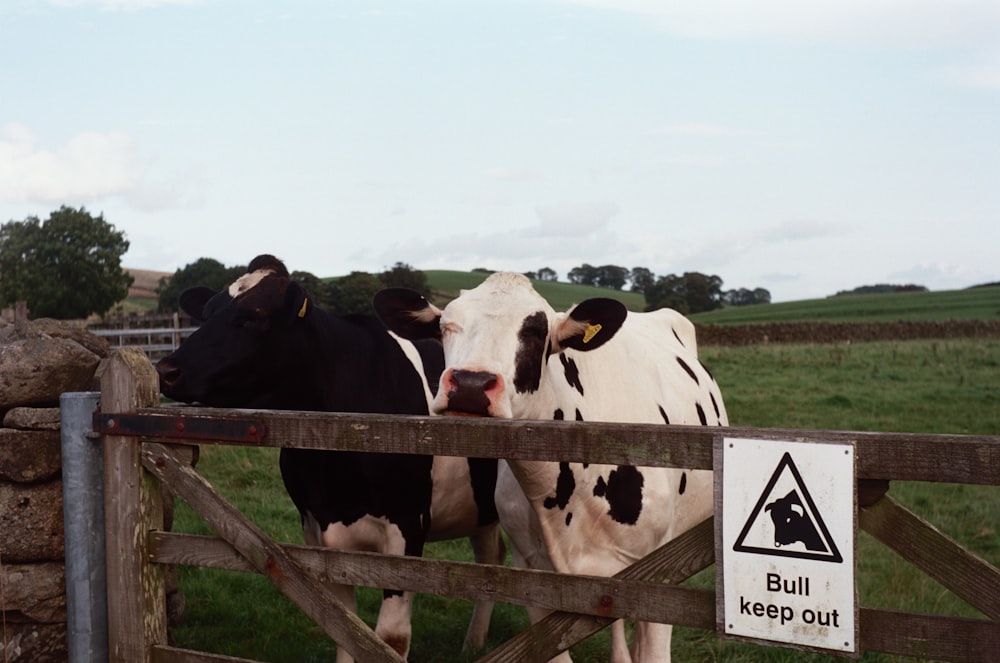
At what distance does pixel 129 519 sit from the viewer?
14.4ft

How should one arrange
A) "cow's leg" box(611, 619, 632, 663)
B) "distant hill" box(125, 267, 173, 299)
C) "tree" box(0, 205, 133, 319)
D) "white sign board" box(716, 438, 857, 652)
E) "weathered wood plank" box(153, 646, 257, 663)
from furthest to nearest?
"distant hill" box(125, 267, 173, 299), "tree" box(0, 205, 133, 319), "cow's leg" box(611, 619, 632, 663), "weathered wood plank" box(153, 646, 257, 663), "white sign board" box(716, 438, 857, 652)

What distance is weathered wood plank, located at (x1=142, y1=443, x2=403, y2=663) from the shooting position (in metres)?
3.80

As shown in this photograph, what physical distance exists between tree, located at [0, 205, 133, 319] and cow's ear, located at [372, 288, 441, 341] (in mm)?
60575

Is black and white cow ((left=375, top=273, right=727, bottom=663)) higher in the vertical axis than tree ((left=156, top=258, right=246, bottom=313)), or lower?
lower

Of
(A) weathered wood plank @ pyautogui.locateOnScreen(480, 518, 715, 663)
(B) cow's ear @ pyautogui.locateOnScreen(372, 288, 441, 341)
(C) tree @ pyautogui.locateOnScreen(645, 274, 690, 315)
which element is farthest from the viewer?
(C) tree @ pyautogui.locateOnScreen(645, 274, 690, 315)

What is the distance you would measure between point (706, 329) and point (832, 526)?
145ft

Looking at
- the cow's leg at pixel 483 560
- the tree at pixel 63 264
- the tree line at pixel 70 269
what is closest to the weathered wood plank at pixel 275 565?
the cow's leg at pixel 483 560

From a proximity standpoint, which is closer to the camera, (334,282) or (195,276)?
(334,282)

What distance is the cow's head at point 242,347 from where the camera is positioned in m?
5.44

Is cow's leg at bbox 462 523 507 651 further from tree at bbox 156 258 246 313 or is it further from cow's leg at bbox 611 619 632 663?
tree at bbox 156 258 246 313

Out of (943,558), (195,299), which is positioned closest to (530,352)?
(943,558)

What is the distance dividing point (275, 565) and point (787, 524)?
1.99 meters

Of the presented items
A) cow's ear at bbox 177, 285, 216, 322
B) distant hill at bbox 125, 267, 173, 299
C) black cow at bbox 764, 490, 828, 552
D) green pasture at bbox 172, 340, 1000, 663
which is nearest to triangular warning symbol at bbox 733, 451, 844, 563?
black cow at bbox 764, 490, 828, 552

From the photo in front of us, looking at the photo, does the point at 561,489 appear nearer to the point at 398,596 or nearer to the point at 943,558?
the point at 398,596
